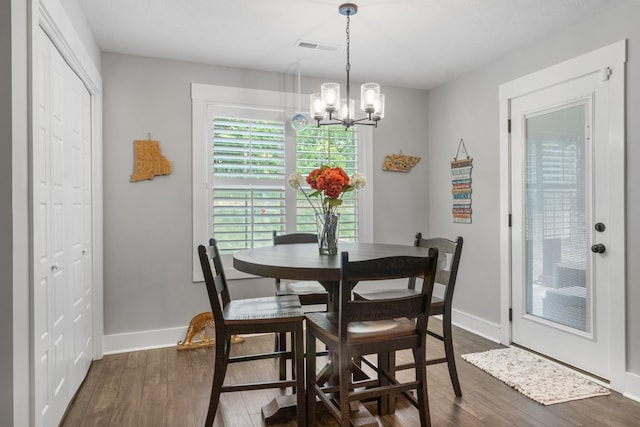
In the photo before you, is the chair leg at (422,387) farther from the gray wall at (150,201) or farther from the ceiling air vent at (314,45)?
the ceiling air vent at (314,45)

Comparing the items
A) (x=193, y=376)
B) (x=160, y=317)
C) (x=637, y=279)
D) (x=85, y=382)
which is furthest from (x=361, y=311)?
(x=160, y=317)

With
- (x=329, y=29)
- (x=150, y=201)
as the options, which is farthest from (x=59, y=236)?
(x=329, y=29)

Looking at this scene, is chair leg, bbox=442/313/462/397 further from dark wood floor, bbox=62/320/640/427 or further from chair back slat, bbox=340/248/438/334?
chair back slat, bbox=340/248/438/334

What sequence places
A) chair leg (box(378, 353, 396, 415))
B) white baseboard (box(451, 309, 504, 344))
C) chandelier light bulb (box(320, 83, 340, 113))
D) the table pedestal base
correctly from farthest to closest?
white baseboard (box(451, 309, 504, 344)) < chandelier light bulb (box(320, 83, 340, 113)) < chair leg (box(378, 353, 396, 415)) < the table pedestal base

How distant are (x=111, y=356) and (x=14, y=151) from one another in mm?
2333

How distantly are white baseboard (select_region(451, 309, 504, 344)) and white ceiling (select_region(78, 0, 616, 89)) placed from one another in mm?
2342

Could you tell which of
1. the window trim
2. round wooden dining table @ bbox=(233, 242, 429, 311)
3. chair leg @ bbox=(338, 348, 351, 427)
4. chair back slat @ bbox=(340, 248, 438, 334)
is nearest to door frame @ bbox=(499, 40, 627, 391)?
round wooden dining table @ bbox=(233, 242, 429, 311)

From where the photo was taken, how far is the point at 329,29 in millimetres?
2965

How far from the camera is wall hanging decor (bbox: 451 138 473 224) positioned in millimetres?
3936

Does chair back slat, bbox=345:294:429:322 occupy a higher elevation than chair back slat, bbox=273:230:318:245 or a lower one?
lower

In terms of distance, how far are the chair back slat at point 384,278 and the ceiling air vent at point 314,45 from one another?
6.93 feet

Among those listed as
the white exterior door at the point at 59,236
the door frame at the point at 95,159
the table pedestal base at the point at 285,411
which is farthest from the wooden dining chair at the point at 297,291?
the door frame at the point at 95,159

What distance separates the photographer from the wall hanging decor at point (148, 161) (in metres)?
3.41

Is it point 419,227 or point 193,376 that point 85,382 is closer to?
point 193,376
